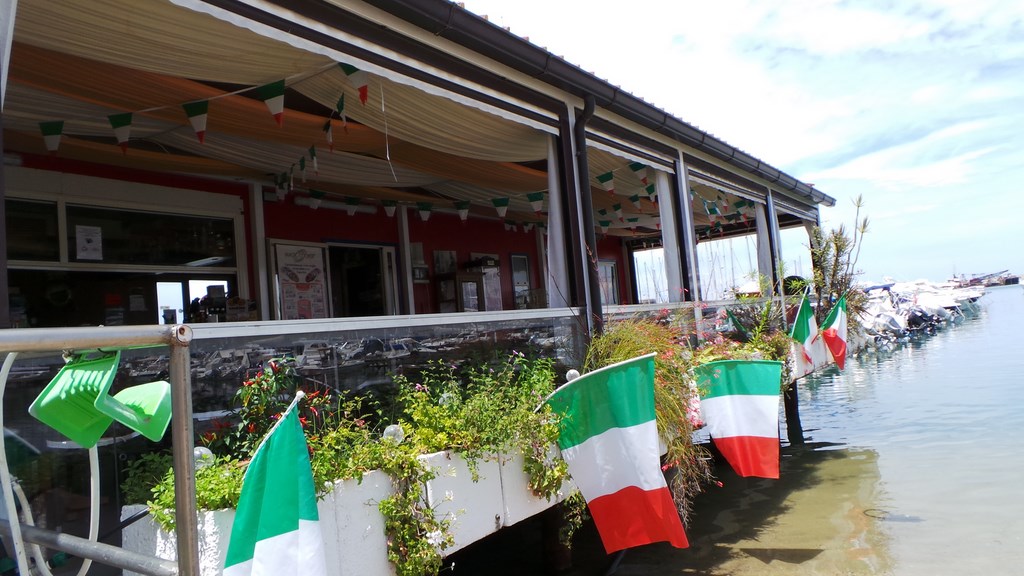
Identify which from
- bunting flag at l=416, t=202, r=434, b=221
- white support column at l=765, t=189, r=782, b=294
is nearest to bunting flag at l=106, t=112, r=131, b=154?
bunting flag at l=416, t=202, r=434, b=221

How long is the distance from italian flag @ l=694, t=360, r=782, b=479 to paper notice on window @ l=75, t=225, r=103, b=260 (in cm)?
570

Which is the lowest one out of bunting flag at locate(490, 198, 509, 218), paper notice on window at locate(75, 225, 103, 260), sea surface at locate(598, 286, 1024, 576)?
sea surface at locate(598, 286, 1024, 576)

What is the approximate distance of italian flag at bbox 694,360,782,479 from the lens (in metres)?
5.39

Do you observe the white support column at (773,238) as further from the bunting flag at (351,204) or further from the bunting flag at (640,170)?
the bunting flag at (351,204)

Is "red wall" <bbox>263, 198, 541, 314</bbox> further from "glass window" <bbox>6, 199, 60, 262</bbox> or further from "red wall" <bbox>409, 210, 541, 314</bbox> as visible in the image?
"glass window" <bbox>6, 199, 60, 262</bbox>

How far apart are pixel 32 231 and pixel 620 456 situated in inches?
221

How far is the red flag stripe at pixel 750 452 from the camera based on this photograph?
5.38 m

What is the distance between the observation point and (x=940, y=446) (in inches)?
320

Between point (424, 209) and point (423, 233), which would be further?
point (423, 233)

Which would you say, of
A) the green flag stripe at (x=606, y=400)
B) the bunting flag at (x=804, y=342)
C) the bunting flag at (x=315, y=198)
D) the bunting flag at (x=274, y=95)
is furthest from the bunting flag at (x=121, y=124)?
the bunting flag at (x=804, y=342)

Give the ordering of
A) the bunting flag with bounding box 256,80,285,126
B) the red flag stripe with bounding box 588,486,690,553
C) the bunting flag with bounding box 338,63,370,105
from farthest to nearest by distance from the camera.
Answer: the bunting flag with bounding box 256,80,285,126
the bunting flag with bounding box 338,63,370,105
the red flag stripe with bounding box 588,486,690,553

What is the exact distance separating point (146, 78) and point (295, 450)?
11.0 ft

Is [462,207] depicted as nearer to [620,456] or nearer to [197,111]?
[197,111]

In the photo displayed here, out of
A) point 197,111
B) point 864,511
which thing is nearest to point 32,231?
point 197,111
